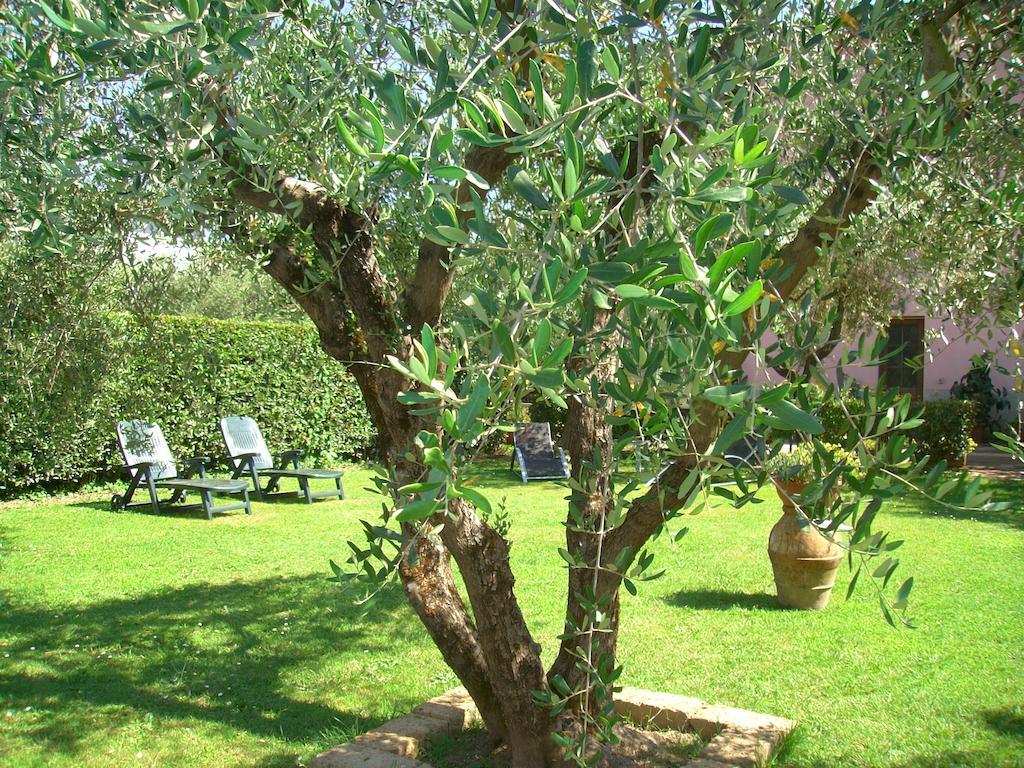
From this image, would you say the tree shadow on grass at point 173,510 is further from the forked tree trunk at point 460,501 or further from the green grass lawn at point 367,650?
the forked tree trunk at point 460,501

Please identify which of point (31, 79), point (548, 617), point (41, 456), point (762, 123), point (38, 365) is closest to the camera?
point (762, 123)

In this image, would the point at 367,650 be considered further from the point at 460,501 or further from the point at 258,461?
the point at 258,461

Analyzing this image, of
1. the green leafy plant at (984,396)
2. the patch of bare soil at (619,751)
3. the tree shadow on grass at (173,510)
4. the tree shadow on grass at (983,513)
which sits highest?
the green leafy plant at (984,396)

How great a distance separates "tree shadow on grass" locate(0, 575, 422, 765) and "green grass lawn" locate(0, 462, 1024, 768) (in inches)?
0.8

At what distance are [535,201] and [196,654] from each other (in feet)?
17.6

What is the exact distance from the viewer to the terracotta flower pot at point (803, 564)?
21.8 ft

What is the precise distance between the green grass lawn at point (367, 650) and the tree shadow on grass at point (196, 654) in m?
0.02

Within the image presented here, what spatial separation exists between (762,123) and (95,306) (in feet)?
14.2

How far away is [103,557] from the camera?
877cm

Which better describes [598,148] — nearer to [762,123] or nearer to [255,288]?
[762,123]

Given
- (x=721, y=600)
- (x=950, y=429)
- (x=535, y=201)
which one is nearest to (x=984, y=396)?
(x=950, y=429)

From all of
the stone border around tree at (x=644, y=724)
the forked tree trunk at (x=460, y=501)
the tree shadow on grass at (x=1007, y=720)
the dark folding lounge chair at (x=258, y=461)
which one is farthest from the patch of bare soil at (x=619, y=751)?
the dark folding lounge chair at (x=258, y=461)

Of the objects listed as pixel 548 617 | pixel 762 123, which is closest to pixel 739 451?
pixel 548 617

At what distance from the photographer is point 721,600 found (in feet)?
23.5
